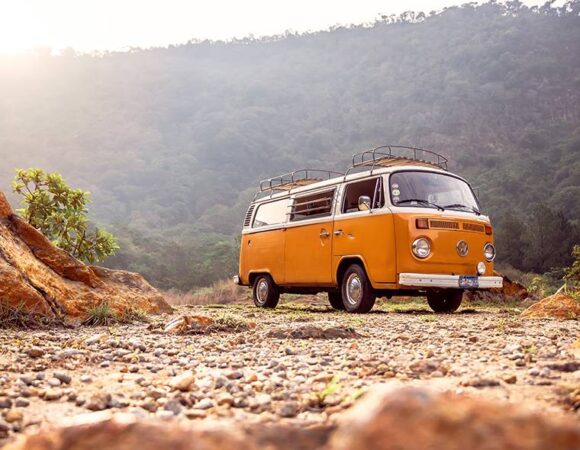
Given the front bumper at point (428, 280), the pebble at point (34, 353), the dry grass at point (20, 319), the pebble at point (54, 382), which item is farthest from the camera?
the front bumper at point (428, 280)

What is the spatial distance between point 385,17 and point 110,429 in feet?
328

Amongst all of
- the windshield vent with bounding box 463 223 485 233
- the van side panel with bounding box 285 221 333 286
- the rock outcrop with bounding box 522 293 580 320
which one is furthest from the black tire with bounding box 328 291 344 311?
the rock outcrop with bounding box 522 293 580 320

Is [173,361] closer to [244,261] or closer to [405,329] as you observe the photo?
[405,329]

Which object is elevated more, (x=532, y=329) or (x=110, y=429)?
(x=110, y=429)

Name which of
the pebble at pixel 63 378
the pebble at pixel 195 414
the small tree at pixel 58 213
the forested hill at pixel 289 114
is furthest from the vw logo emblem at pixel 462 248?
the forested hill at pixel 289 114

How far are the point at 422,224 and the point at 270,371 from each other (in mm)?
5888

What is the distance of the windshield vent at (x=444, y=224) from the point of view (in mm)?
9258

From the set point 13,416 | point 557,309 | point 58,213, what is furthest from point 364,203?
point 13,416

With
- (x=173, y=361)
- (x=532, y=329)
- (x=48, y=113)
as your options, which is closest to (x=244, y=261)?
(x=532, y=329)

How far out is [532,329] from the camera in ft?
19.5

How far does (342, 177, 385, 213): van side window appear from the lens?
9578mm

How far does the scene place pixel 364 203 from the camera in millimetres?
9664

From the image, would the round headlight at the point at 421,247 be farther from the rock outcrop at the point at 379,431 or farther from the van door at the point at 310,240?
the rock outcrop at the point at 379,431

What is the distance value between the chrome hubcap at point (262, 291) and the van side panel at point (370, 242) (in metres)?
2.49
